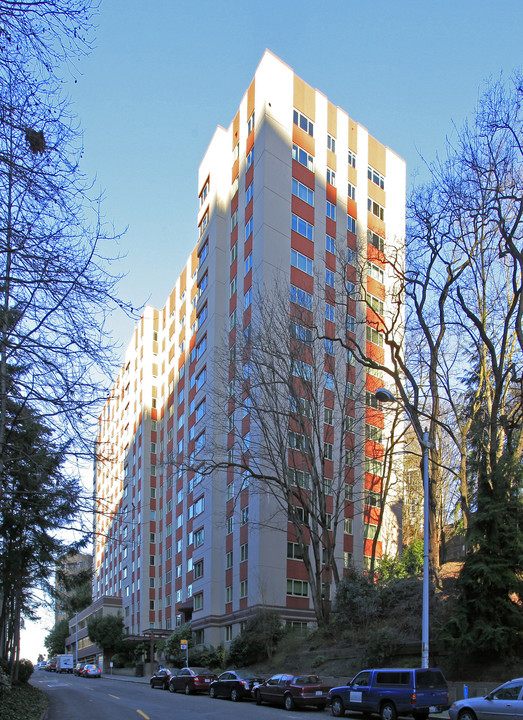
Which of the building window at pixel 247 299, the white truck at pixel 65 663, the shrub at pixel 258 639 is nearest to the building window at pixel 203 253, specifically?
the building window at pixel 247 299

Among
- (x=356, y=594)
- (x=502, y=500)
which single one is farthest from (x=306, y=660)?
(x=502, y=500)

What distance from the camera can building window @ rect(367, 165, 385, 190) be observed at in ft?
181

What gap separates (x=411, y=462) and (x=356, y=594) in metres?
19.6

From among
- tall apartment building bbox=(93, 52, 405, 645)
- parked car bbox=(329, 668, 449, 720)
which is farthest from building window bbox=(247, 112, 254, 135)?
parked car bbox=(329, 668, 449, 720)

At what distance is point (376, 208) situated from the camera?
55219 millimetres

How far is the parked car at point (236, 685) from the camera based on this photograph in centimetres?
2944

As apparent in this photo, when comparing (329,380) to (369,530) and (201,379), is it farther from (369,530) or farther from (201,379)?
(201,379)

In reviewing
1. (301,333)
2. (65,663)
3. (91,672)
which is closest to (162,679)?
(301,333)

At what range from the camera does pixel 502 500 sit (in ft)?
74.7

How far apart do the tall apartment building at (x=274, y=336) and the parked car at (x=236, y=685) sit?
790 centimetres

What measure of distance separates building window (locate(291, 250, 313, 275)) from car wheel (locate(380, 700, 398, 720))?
101 ft

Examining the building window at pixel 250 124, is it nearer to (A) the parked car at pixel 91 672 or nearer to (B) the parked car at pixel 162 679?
(B) the parked car at pixel 162 679

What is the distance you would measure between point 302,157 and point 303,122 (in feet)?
9.02

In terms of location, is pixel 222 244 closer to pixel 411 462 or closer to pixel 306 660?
pixel 411 462
